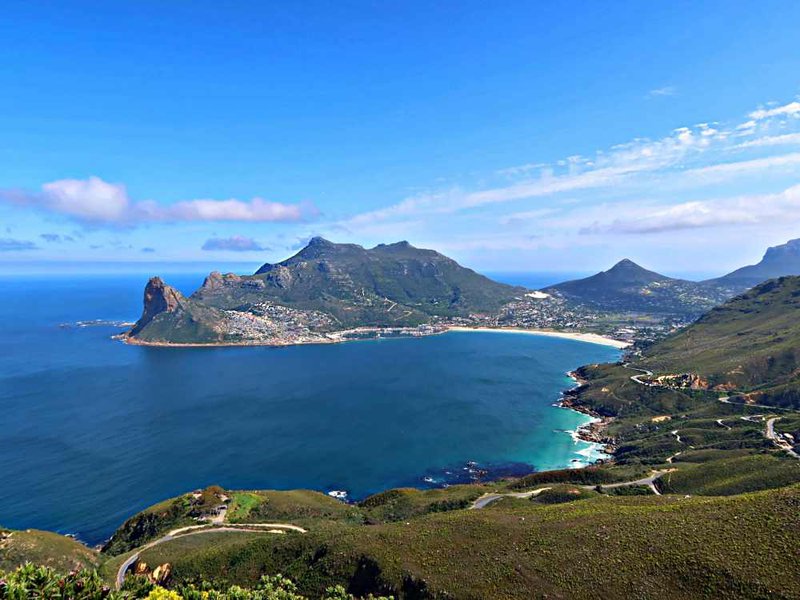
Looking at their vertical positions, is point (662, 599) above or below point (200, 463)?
above

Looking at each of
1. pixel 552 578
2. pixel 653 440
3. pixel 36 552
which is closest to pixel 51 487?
pixel 36 552

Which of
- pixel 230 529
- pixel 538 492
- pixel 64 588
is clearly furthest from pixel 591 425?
pixel 64 588

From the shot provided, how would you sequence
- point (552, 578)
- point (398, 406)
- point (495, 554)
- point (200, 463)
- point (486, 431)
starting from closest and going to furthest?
point (552, 578) → point (495, 554) → point (200, 463) → point (486, 431) → point (398, 406)

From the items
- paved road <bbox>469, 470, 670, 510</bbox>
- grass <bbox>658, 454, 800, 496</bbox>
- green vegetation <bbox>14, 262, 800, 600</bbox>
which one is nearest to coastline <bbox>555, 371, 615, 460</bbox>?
green vegetation <bbox>14, 262, 800, 600</bbox>

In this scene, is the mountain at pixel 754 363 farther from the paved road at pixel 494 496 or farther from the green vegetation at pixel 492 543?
the paved road at pixel 494 496

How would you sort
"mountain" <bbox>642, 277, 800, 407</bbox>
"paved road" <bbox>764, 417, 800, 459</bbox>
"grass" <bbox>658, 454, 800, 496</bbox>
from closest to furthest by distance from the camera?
"grass" <bbox>658, 454, 800, 496</bbox> → "paved road" <bbox>764, 417, 800, 459</bbox> → "mountain" <bbox>642, 277, 800, 407</bbox>

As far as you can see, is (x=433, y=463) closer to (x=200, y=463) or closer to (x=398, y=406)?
(x=398, y=406)

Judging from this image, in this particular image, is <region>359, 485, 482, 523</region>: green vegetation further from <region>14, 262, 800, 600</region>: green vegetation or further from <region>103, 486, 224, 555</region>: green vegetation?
<region>103, 486, 224, 555</region>: green vegetation

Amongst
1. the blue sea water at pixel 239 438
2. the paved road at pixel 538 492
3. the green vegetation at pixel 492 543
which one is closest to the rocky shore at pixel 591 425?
the blue sea water at pixel 239 438

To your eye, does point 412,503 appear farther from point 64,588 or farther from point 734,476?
point 64,588

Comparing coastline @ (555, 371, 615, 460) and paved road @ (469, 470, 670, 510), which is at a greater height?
paved road @ (469, 470, 670, 510)

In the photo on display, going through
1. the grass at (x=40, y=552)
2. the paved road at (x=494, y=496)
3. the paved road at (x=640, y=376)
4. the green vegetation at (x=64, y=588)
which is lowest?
the paved road at (x=494, y=496)
